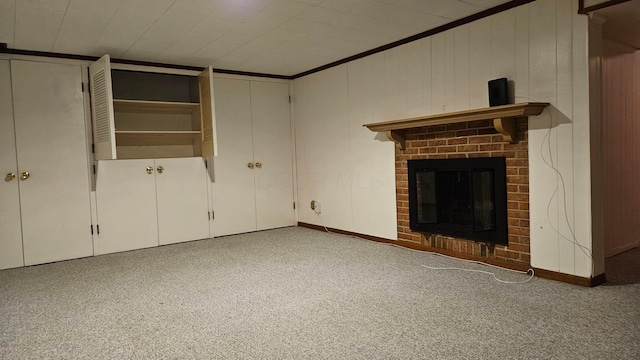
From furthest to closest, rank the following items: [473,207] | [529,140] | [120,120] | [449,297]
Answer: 1. [120,120]
2. [473,207]
3. [529,140]
4. [449,297]

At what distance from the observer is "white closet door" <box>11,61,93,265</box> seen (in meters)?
3.94

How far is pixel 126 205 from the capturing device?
14.6 feet

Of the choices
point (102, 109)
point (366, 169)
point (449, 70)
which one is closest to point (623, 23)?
point (449, 70)

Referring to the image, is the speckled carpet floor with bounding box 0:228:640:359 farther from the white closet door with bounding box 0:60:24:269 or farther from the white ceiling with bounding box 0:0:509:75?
the white ceiling with bounding box 0:0:509:75

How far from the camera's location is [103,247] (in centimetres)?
434

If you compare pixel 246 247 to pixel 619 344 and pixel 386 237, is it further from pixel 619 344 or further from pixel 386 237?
pixel 619 344

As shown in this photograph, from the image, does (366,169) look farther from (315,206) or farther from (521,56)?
(521,56)

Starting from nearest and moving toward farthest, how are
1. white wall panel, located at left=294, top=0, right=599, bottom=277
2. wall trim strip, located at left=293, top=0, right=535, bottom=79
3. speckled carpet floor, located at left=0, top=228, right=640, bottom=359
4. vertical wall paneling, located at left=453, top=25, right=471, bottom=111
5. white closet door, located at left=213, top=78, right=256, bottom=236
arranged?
speckled carpet floor, located at left=0, top=228, right=640, bottom=359
white wall panel, located at left=294, top=0, right=599, bottom=277
wall trim strip, located at left=293, top=0, right=535, bottom=79
vertical wall paneling, located at left=453, top=25, right=471, bottom=111
white closet door, located at left=213, top=78, right=256, bottom=236

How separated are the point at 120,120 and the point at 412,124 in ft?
10.5

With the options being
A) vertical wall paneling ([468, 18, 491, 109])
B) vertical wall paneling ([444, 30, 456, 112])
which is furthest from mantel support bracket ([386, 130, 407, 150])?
vertical wall paneling ([468, 18, 491, 109])

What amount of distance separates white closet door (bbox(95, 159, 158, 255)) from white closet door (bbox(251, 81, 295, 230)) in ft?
4.33

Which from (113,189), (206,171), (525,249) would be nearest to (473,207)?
(525,249)

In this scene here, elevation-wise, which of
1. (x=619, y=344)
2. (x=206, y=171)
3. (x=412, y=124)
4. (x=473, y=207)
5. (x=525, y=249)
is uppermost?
(x=412, y=124)

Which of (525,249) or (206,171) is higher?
(206,171)
